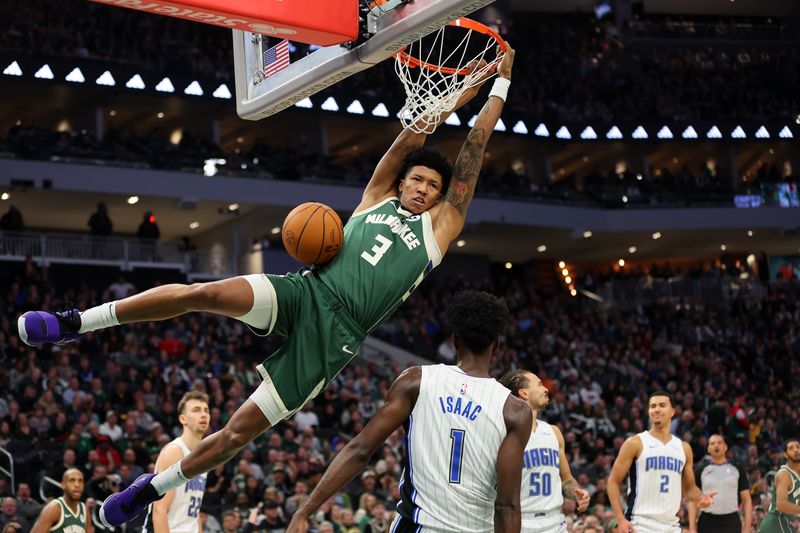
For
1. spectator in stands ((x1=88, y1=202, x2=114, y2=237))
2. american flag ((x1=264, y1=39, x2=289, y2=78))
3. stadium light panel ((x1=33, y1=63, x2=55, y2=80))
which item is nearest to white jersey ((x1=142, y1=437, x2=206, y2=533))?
american flag ((x1=264, y1=39, x2=289, y2=78))

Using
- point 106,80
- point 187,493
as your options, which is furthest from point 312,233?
point 106,80

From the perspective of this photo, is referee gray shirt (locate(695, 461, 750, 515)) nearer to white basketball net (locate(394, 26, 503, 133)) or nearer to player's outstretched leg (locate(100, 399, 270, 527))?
white basketball net (locate(394, 26, 503, 133))

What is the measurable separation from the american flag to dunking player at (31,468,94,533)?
4299mm

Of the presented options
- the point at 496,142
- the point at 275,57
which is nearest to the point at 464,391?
the point at 275,57

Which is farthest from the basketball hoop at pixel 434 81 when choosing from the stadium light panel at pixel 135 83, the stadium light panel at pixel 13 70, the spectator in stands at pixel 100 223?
the stadium light panel at pixel 135 83

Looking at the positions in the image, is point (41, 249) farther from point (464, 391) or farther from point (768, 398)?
point (464, 391)

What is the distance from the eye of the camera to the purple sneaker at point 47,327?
564 centimetres

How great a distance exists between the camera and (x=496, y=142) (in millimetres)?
35125

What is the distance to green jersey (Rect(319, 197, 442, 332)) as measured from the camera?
244 inches

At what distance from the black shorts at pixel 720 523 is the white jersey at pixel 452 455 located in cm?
583

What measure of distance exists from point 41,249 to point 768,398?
16673mm

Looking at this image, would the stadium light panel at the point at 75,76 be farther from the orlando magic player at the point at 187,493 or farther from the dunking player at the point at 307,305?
the dunking player at the point at 307,305

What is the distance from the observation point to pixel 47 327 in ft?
18.6

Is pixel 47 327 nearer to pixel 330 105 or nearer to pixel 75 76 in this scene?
pixel 75 76
